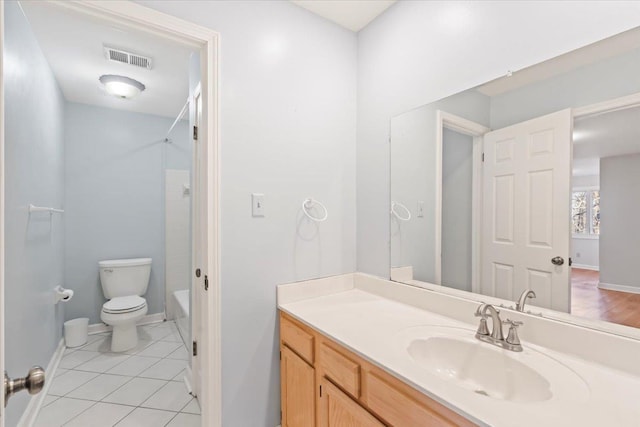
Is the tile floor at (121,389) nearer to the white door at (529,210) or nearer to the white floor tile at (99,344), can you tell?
the white floor tile at (99,344)

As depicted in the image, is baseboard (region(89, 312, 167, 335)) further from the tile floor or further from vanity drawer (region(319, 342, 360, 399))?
vanity drawer (region(319, 342, 360, 399))

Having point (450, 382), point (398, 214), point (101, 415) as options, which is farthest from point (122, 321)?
point (450, 382)

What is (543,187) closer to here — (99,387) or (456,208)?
(456,208)

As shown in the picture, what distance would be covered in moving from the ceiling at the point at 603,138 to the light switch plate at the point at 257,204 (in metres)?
1.30

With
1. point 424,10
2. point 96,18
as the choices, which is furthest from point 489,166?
point 96,18

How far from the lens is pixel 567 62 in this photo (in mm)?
1079

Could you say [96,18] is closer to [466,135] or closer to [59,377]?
[466,135]

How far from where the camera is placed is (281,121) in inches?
64.1

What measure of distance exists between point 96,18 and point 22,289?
1.44 m

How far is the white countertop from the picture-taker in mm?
703

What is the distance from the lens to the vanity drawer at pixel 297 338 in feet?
4.40

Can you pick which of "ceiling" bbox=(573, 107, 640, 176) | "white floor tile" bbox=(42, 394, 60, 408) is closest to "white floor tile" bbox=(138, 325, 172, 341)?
"white floor tile" bbox=(42, 394, 60, 408)

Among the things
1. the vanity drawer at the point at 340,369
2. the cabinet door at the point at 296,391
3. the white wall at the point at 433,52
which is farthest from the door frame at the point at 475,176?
the cabinet door at the point at 296,391

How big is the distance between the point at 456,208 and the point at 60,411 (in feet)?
8.71
